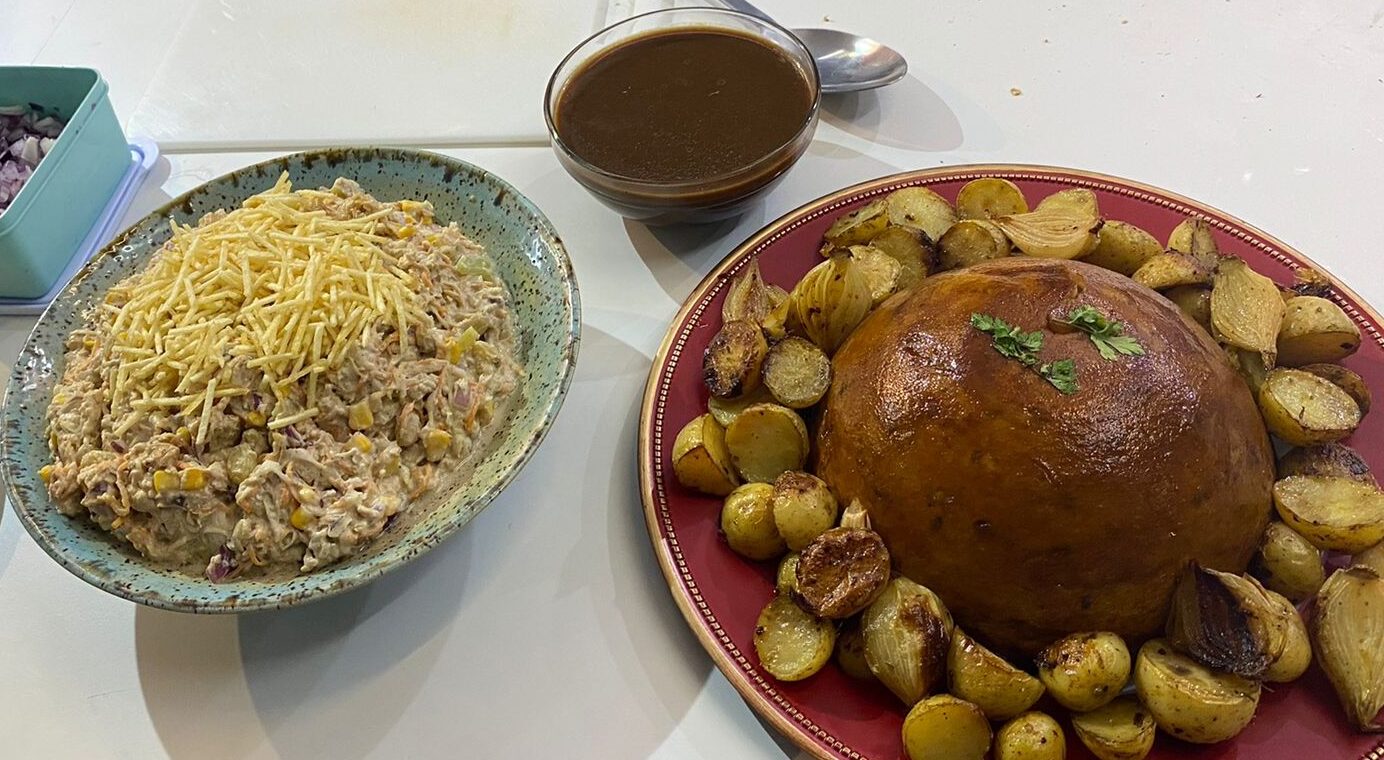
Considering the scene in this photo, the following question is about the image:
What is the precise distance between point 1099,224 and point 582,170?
0.87m

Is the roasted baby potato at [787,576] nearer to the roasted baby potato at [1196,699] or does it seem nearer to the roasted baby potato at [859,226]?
the roasted baby potato at [1196,699]

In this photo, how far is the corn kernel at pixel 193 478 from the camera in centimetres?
121

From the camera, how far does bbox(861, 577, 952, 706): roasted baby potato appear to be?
1.09m

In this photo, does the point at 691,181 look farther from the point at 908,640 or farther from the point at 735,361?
the point at 908,640

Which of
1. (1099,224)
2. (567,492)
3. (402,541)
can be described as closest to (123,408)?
(402,541)

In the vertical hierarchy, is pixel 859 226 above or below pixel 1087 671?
above

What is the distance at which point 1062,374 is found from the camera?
44.0 inches

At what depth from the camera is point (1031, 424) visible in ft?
3.63

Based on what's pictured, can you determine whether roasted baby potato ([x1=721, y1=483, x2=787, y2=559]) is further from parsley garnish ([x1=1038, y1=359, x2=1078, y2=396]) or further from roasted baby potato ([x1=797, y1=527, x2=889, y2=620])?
parsley garnish ([x1=1038, y1=359, x2=1078, y2=396])

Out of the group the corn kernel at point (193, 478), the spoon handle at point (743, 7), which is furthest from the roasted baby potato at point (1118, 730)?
Result: the spoon handle at point (743, 7)

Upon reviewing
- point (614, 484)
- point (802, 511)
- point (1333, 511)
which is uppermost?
point (1333, 511)

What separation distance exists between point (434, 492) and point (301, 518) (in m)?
0.18

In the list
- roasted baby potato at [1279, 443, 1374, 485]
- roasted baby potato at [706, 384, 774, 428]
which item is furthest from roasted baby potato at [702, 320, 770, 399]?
roasted baby potato at [1279, 443, 1374, 485]

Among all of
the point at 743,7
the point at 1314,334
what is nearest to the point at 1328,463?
the point at 1314,334
